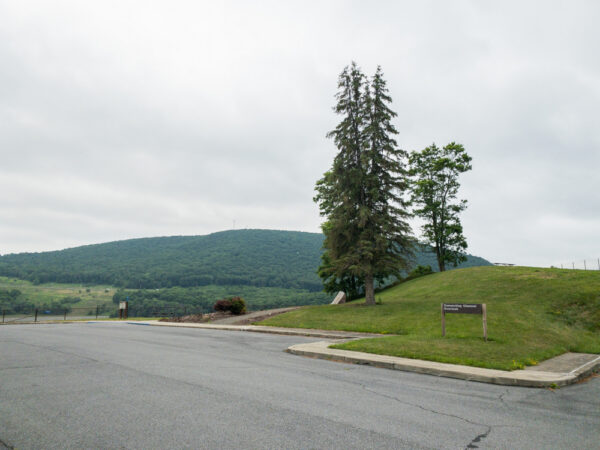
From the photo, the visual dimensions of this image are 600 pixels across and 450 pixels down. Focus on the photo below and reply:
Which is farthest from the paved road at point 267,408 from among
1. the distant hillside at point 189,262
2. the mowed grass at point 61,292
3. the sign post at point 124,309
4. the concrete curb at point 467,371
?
the distant hillside at point 189,262

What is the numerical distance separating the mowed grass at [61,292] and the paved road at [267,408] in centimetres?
7619

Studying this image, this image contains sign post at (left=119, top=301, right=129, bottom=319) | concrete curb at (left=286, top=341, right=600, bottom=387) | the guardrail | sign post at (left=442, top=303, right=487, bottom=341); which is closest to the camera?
concrete curb at (left=286, top=341, right=600, bottom=387)

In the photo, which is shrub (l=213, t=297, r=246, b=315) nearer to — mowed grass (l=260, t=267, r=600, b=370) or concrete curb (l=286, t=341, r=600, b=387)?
mowed grass (l=260, t=267, r=600, b=370)

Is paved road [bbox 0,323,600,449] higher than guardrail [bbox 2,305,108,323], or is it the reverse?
paved road [bbox 0,323,600,449]

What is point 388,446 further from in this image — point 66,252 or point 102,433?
point 66,252

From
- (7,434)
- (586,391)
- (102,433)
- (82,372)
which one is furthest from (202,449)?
(586,391)

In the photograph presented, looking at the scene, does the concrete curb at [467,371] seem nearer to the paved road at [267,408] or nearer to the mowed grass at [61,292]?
the paved road at [267,408]

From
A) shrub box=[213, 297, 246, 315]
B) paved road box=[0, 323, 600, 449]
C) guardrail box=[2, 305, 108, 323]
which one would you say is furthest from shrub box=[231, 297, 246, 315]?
paved road box=[0, 323, 600, 449]

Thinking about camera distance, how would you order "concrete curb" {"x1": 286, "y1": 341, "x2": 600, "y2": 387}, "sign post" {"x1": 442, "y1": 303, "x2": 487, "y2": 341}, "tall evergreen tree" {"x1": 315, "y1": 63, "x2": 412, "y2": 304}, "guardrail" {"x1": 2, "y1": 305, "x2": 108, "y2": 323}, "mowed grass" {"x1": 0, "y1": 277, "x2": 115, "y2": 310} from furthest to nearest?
"mowed grass" {"x1": 0, "y1": 277, "x2": 115, "y2": 310} → "guardrail" {"x1": 2, "y1": 305, "x2": 108, "y2": 323} → "tall evergreen tree" {"x1": 315, "y1": 63, "x2": 412, "y2": 304} → "sign post" {"x1": 442, "y1": 303, "x2": 487, "y2": 341} → "concrete curb" {"x1": 286, "y1": 341, "x2": 600, "y2": 387}

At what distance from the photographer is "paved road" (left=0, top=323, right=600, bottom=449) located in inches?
Result: 172

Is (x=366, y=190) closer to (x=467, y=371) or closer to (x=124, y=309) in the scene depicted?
(x=467, y=371)

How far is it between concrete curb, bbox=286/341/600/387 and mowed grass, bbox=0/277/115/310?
75870 mm

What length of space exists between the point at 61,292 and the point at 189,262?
38462 millimetres

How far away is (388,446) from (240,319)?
21.7 metres
